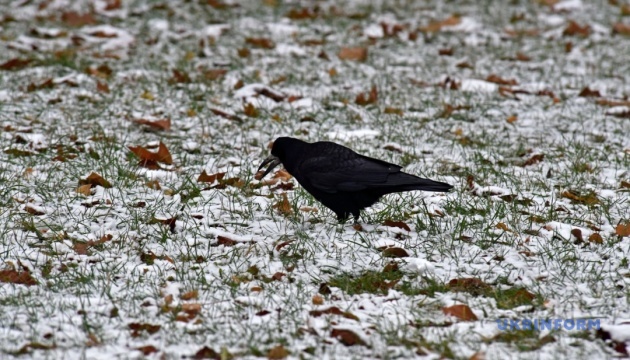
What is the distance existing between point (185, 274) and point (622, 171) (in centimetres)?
320

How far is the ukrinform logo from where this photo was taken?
3246 millimetres

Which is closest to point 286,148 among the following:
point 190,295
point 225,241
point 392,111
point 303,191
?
point 303,191

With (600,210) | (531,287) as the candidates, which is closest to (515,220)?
(600,210)

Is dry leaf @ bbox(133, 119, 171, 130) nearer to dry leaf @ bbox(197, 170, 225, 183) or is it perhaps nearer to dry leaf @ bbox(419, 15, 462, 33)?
dry leaf @ bbox(197, 170, 225, 183)

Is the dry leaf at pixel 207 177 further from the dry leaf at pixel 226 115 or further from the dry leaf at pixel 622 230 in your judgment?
the dry leaf at pixel 622 230

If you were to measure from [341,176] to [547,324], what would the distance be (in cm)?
148

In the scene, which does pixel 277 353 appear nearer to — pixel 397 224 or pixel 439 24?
pixel 397 224

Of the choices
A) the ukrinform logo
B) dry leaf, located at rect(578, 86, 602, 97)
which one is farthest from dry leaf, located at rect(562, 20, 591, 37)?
the ukrinform logo

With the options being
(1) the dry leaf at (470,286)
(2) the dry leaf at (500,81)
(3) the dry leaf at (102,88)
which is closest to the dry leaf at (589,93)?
(2) the dry leaf at (500,81)

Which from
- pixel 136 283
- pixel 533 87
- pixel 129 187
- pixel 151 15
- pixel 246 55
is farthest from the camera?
pixel 151 15

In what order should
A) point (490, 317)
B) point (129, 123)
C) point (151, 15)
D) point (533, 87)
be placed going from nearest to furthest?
point (490, 317) < point (129, 123) < point (533, 87) < point (151, 15)

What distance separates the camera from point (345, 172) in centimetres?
440

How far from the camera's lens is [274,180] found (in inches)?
207

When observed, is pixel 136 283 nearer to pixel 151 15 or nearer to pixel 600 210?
pixel 600 210
